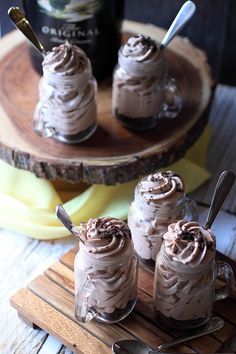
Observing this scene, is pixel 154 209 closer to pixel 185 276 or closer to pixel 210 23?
pixel 185 276

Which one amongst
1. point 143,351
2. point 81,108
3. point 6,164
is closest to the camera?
point 143,351

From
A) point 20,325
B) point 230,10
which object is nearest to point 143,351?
point 20,325

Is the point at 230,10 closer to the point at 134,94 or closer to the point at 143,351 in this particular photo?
the point at 134,94

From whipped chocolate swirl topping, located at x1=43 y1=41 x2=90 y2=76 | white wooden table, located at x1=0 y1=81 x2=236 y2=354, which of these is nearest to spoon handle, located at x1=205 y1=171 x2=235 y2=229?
white wooden table, located at x1=0 y1=81 x2=236 y2=354

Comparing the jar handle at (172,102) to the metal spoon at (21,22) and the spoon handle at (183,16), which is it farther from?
the metal spoon at (21,22)

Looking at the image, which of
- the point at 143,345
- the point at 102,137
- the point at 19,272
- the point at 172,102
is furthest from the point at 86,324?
the point at 172,102

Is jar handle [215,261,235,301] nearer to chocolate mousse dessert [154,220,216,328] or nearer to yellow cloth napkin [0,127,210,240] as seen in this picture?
chocolate mousse dessert [154,220,216,328]
